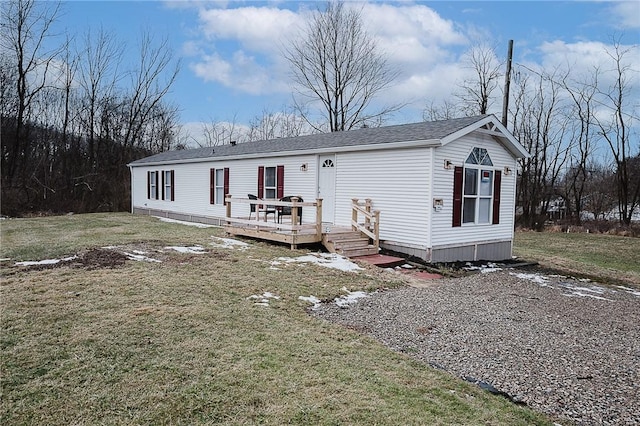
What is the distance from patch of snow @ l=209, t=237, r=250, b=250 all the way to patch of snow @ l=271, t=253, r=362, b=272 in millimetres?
1568

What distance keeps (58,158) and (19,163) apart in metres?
1.93

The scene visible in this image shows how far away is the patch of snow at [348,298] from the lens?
586cm

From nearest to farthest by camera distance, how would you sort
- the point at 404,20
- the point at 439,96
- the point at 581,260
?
the point at 581,260 → the point at 404,20 → the point at 439,96

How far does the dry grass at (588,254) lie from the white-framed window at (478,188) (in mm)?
2373

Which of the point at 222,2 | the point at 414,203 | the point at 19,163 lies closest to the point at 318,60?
the point at 222,2

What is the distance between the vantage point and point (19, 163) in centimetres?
2133

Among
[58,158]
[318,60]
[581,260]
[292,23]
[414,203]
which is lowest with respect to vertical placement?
[581,260]

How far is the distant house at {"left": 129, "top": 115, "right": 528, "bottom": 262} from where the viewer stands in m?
9.35

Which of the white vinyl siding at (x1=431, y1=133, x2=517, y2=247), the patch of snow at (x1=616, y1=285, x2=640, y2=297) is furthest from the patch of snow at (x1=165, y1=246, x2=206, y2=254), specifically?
the patch of snow at (x1=616, y1=285, x2=640, y2=297)

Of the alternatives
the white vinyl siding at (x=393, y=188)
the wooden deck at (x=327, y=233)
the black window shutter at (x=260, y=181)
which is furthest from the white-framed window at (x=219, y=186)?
the white vinyl siding at (x=393, y=188)

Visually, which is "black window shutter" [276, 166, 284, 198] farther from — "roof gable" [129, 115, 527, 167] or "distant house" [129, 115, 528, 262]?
"roof gable" [129, 115, 527, 167]

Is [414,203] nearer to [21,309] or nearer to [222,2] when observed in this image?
[21,309]

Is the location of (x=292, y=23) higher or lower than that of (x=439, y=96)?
higher

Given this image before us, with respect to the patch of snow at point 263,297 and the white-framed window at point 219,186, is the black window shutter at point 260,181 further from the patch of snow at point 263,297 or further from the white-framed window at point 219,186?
the patch of snow at point 263,297
